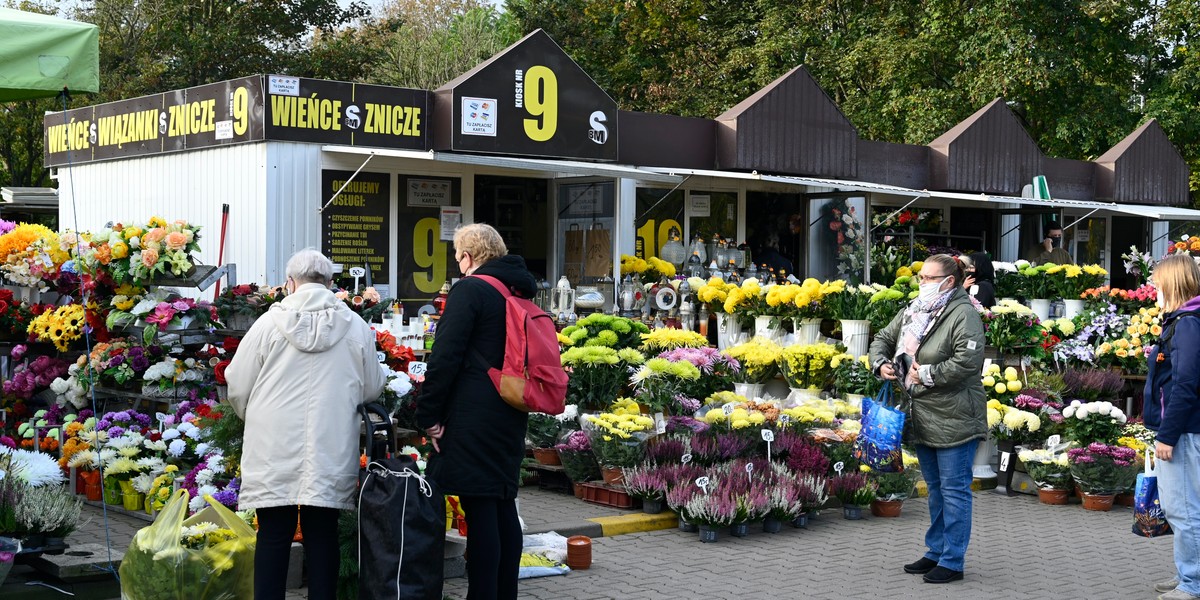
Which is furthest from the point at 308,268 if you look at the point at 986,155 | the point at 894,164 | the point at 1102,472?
the point at 986,155

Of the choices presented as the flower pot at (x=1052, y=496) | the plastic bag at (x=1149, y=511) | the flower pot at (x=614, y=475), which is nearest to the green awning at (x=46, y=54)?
the flower pot at (x=614, y=475)

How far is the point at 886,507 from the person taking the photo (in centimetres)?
859

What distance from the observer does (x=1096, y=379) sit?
1099cm

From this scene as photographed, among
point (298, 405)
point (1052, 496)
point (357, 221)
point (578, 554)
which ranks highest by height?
point (357, 221)

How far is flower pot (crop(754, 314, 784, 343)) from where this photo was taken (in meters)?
11.9

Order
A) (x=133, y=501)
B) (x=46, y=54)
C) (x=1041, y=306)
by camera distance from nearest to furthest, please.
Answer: (x=46, y=54) → (x=133, y=501) → (x=1041, y=306)

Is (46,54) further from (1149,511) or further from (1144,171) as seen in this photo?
(1144,171)

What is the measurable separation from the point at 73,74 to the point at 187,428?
265cm

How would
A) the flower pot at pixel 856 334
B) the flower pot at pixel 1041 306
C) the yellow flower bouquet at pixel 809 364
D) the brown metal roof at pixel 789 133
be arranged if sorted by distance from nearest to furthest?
the yellow flower bouquet at pixel 809 364, the flower pot at pixel 856 334, the flower pot at pixel 1041 306, the brown metal roof at pixel 789 133

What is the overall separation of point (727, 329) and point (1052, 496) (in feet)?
12.9

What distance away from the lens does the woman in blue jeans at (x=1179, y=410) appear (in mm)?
6062

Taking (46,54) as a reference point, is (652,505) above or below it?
below

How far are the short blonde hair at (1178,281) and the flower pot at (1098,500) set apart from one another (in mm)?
3108

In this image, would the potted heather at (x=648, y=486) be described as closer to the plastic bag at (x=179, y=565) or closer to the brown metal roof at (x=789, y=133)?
the plastic bag at (x=179, y=565)
